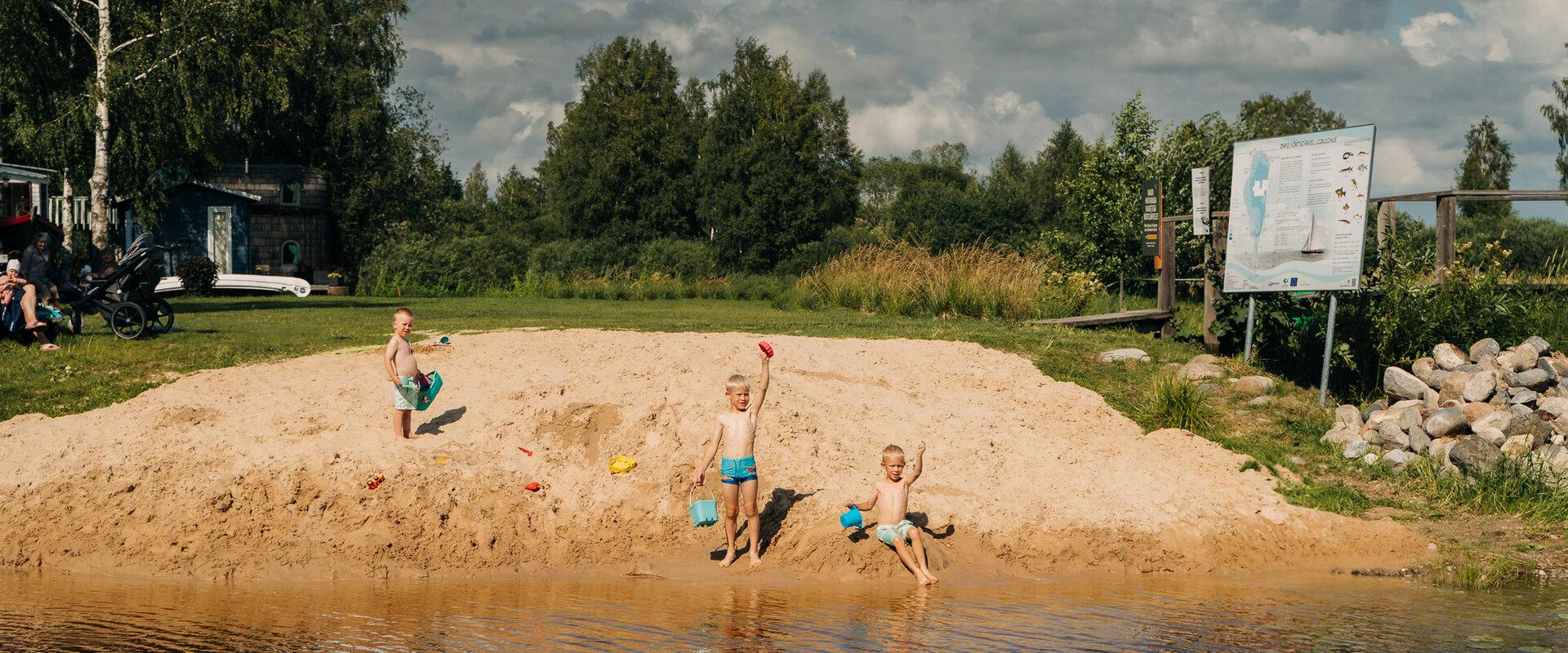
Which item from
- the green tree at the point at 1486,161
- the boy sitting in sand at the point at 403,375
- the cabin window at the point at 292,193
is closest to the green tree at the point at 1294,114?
the green tree at the point at 1486,161

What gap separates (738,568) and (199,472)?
15.0 feet

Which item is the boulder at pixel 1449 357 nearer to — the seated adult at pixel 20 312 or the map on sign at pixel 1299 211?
the map on sign at pixel 1299 211

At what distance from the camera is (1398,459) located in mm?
12641

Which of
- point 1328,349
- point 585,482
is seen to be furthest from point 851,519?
point 1328,349

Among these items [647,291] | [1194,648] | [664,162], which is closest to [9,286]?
[1194,648]

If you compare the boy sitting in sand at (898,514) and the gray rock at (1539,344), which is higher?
the gray rock at (1539,344)

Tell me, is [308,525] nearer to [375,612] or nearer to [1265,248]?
[375,612]

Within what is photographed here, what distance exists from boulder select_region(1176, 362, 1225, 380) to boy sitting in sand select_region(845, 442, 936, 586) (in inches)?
251

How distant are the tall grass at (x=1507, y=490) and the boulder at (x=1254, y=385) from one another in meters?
2.69

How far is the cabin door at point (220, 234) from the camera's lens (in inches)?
1597

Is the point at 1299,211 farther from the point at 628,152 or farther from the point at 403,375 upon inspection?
the point at 628,152

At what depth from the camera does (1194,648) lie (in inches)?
306

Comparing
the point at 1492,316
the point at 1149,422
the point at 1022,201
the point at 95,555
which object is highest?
the point at 1022,201

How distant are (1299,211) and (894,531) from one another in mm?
7534
